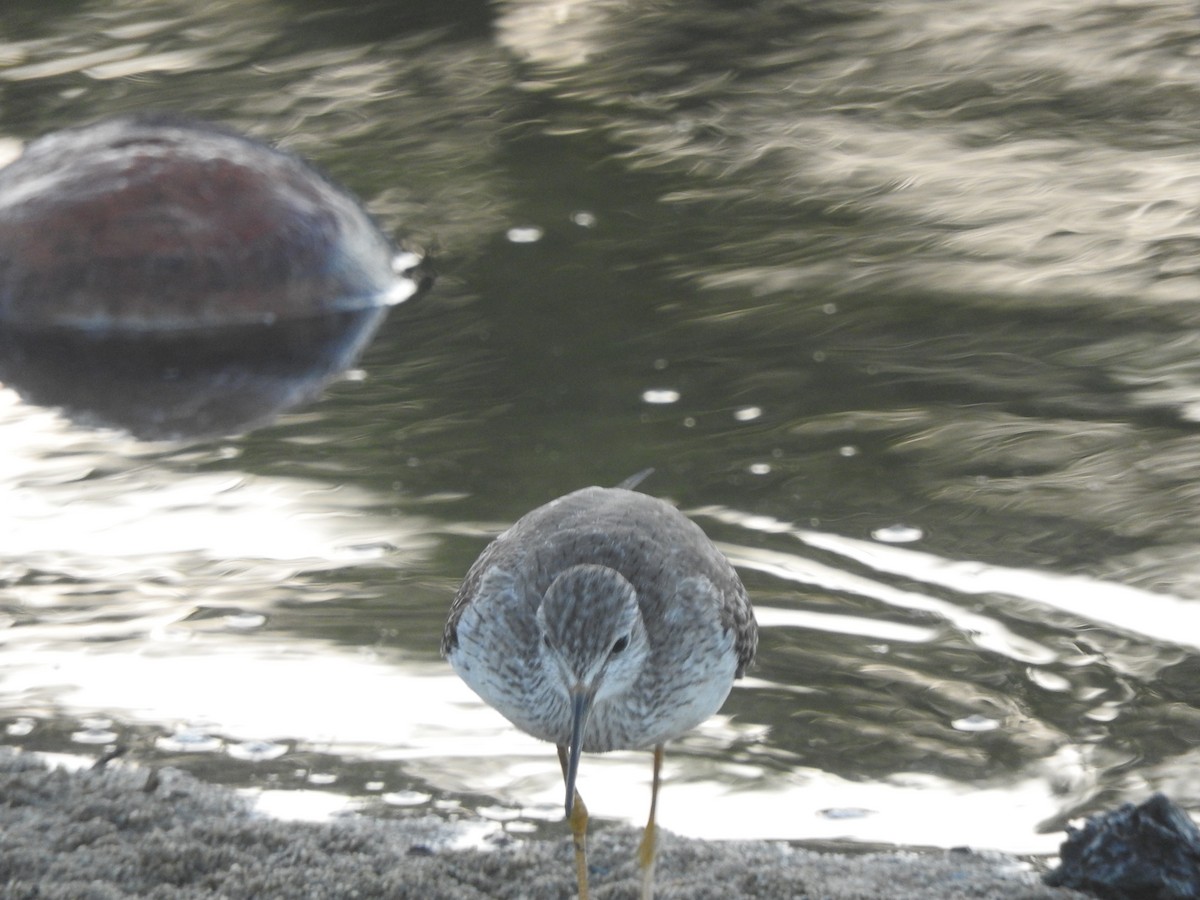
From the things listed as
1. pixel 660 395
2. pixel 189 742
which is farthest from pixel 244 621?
pixel 660 395

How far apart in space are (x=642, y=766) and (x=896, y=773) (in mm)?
700

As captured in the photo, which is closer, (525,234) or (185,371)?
(185,371)

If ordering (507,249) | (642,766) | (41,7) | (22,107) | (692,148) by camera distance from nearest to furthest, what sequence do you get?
(642,766) < (507,249) < (692,148) < (22,107) < (41,7)

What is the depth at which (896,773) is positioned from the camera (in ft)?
14.9

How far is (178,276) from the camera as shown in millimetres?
7758

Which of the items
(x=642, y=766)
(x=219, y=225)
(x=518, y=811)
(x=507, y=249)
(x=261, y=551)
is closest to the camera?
(x=518, y=811)

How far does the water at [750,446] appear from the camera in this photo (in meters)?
4.70

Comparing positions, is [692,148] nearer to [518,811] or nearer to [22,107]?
[22,107]

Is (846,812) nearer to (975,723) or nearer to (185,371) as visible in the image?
(975,723)

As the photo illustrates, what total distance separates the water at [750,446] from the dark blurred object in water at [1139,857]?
334mm

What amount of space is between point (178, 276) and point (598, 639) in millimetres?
4420

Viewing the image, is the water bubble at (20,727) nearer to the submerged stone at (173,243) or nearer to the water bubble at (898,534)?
the water bubble at (898,534)

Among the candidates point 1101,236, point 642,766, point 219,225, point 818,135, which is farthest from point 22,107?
point 642,766

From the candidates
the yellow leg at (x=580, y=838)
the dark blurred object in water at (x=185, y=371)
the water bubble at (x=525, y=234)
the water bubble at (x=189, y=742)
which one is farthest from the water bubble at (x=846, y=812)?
the water bubble at (x=525, y=234)
